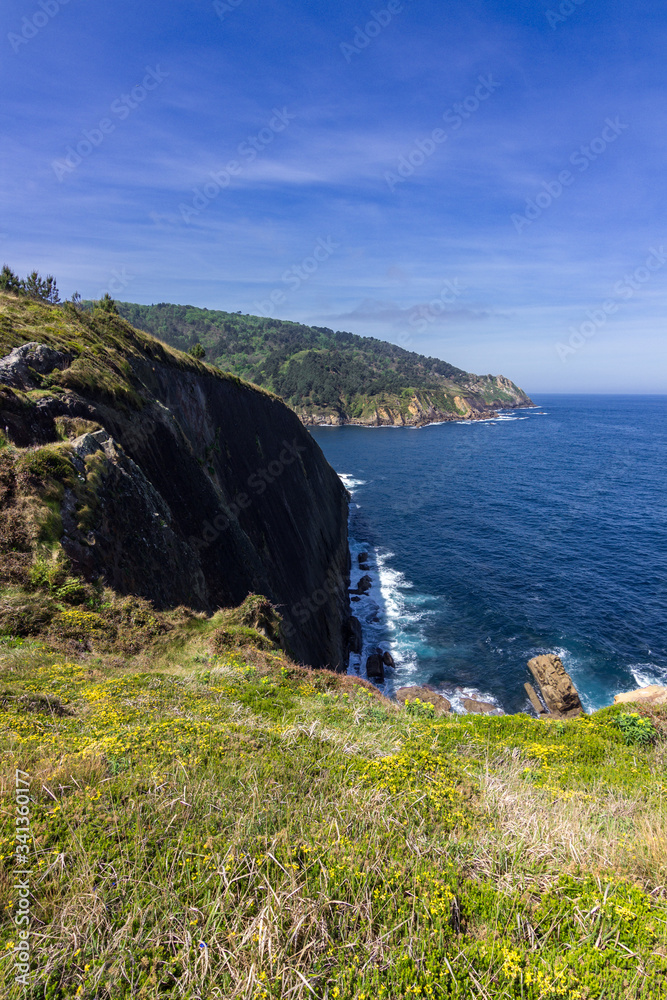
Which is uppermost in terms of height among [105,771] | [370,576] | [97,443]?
[97,443]

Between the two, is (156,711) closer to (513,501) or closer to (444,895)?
(444,895)

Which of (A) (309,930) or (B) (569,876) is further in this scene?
(B) (569,876)

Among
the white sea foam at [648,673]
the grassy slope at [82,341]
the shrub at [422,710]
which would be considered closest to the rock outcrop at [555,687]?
the white sea foam at [648,673]

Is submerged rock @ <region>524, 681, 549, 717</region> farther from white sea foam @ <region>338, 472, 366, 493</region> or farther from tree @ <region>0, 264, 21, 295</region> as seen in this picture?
white sea foam @ <region>338, 472, 366, 493</region>

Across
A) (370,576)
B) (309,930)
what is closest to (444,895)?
(309,930)

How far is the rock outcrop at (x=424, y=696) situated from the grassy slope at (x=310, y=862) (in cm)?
1979

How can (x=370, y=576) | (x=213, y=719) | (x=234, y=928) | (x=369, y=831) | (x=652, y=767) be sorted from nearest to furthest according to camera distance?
1. (x=234, y=928)
2. (x=369, y=831)
3. (x=213, y=719)
4. (x=652, y=767)
5. (x=370, y=576)

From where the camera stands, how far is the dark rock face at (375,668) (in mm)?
32312

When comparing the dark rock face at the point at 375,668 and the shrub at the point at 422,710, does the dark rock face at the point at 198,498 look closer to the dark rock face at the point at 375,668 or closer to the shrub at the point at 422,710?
the dark rock face at the point at 375,668

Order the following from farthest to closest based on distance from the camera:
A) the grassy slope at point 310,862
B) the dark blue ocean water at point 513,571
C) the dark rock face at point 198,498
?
the dark blue ocean water at point 513,571, the dark rock face at point 198,498, the grassy slope at point 310,862

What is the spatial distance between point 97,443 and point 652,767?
18.1 m

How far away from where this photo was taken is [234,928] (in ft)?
13.6

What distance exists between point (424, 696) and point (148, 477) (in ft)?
70.6

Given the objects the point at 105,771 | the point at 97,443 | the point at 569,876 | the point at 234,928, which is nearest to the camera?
the point at 234,928
